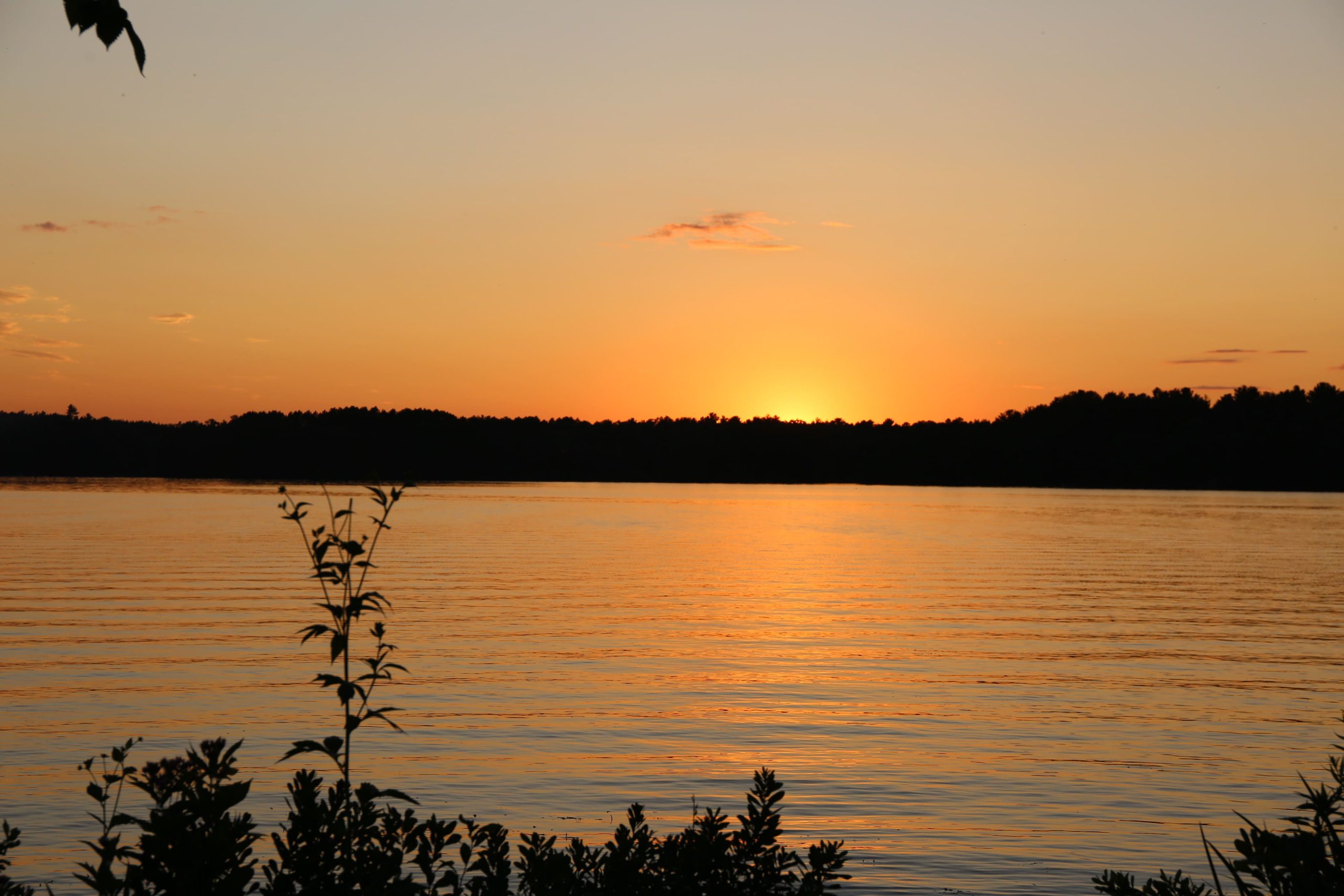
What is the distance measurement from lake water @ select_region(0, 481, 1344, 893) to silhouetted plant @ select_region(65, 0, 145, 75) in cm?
1041

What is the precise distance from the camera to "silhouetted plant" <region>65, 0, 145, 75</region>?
4176mm

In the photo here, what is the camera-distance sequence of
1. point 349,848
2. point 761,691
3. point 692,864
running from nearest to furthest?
1. point 349,848
2. point 692,864
3. point 761,691

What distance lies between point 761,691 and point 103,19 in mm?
19605

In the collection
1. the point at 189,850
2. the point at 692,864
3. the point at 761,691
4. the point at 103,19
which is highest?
the point at 103,19

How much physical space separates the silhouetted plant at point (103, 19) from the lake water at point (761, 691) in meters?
10.4

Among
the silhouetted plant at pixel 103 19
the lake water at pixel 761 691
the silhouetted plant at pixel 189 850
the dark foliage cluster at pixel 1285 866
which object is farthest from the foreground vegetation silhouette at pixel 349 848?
the lake water at pixel 761 691

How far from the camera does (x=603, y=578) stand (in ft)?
150

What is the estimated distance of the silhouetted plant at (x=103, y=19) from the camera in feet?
13.7

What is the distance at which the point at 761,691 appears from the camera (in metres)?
22.2

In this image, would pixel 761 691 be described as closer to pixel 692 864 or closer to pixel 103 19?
pixel 692 864

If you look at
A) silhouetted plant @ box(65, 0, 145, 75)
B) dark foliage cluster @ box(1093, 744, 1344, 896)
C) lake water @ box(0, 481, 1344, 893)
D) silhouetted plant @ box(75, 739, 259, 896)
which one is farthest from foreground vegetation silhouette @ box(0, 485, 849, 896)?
lake water @ box(0, 481, 1344, 893)

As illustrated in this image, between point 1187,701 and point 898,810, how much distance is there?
1045 centimetres

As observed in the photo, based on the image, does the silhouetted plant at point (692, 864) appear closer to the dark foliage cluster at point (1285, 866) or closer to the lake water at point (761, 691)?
the dark foliage cluster at point (1285, 866)

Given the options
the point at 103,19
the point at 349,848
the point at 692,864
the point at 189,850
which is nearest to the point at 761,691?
the point at 692,864
